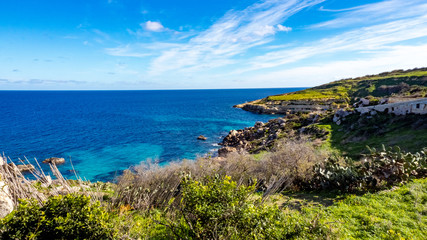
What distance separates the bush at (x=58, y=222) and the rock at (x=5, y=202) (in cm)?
288

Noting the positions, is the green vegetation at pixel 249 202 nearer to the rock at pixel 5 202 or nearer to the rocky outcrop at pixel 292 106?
the rock at pixel 5 202

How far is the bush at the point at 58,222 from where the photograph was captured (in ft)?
19.6

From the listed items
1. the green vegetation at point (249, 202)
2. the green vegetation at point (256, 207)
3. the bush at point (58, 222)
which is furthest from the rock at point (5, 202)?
the bush at point (58, 222)

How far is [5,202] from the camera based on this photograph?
27.2ft

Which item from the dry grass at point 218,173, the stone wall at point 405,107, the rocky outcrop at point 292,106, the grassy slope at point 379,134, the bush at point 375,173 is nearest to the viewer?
the dry grass at point 218,173

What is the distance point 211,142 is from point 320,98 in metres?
63.9

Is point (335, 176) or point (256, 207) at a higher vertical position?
point (256, 207)

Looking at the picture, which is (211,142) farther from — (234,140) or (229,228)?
(229,228)

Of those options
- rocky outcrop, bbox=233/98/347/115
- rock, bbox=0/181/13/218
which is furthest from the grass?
rocky outcrop, bbox=233/98/347/115

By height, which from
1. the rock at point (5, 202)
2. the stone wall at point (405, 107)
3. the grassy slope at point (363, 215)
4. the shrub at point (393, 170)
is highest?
the stone wall at point (405, 107)

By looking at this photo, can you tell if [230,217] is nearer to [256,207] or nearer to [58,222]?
[256,207]

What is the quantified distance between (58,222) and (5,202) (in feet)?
14.2

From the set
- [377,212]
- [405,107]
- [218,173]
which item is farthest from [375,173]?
[405,107]

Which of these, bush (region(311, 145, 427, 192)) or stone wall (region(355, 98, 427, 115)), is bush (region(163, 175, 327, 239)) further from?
stone wall (region(355, 98, 427, 115))
